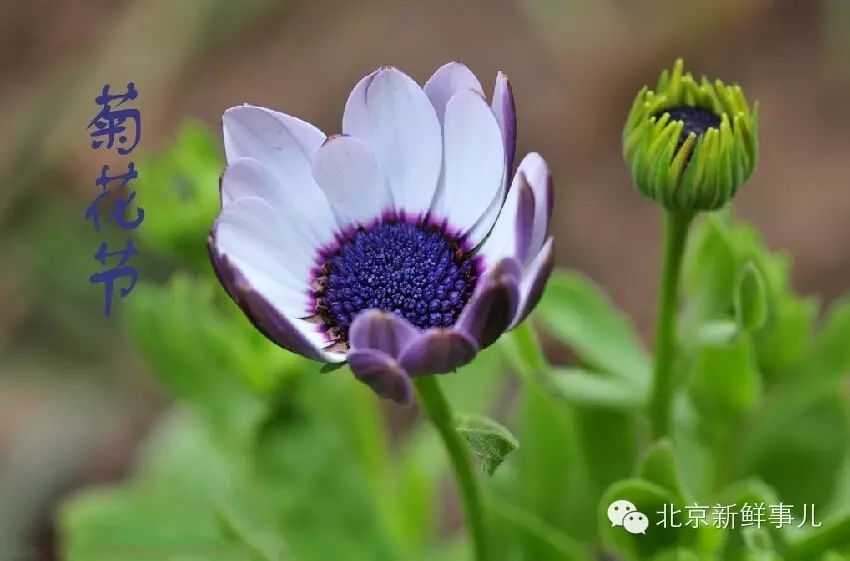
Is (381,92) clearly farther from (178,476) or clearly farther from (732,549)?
(178,476)

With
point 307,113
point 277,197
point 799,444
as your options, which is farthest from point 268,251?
point 307,113

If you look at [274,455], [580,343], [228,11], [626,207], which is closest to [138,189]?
A: [274,455]

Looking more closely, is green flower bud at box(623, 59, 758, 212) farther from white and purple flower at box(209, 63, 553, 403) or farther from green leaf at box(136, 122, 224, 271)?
green leaf at box(136, 122, 224, 271)

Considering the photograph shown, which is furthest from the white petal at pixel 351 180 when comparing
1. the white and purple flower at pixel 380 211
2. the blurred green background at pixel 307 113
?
the blurred green background at pixel 307 113

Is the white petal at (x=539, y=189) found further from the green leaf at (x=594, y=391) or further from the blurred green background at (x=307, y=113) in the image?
the blurred green background at (x=307, y=113)

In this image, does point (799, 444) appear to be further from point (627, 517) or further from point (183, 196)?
point (183, 196)
